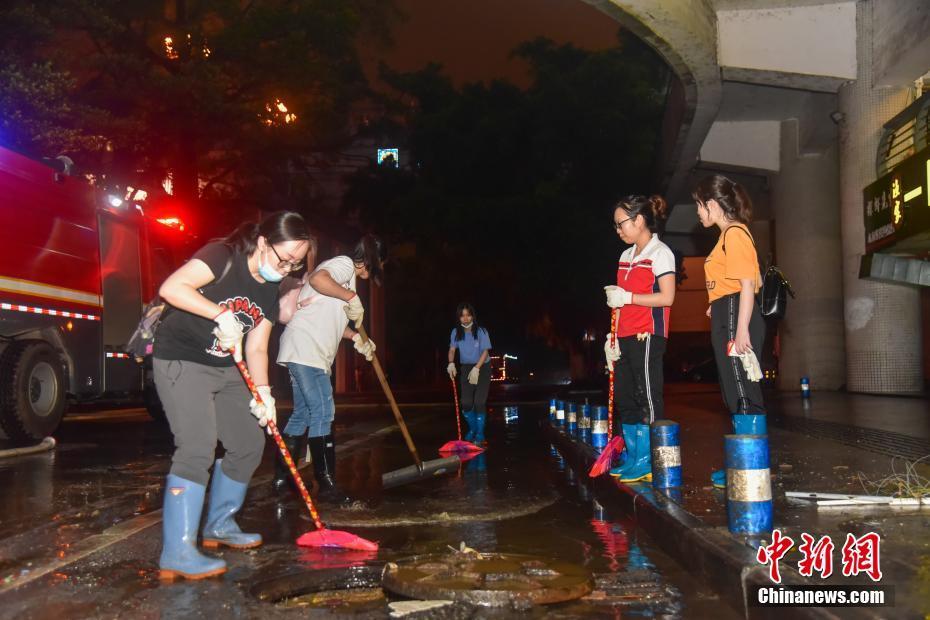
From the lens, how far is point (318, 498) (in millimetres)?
6629

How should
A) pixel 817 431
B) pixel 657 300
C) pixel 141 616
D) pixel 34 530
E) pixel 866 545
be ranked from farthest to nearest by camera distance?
1. pixel 817 431
2. pixel 657 300
3. pixel 34 530
4. pixel 866 545
5. pixel 141 616

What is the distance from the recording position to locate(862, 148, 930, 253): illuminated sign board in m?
13.6

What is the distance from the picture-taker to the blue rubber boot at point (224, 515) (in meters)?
4.96

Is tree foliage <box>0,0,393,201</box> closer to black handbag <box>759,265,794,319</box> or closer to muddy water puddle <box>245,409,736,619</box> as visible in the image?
muddy water puddle <box>245,409,736,619</box>

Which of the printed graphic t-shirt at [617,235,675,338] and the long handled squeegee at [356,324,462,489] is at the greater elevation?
the printed graphic t-shirt at [617,235,675,338]

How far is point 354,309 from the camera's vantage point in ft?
23.0

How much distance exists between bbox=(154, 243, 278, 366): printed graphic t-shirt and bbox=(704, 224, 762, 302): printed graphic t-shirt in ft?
9.18

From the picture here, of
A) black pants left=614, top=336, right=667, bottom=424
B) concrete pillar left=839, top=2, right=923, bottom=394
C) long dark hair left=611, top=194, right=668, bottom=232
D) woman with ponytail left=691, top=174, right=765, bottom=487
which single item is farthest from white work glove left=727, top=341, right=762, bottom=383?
concrete pillar left=839, top=2, right=923, bottom=394

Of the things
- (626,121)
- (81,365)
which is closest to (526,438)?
(81,365)

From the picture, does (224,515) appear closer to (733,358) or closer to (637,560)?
(637,560)

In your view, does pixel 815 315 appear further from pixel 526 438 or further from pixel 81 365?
pixel 81 365

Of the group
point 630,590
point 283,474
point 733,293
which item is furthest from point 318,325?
point 630,590

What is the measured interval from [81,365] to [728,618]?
Answer: 1020 cm

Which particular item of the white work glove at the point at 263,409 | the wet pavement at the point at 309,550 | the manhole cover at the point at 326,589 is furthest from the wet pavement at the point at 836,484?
the white work glove at the point at 263,409
